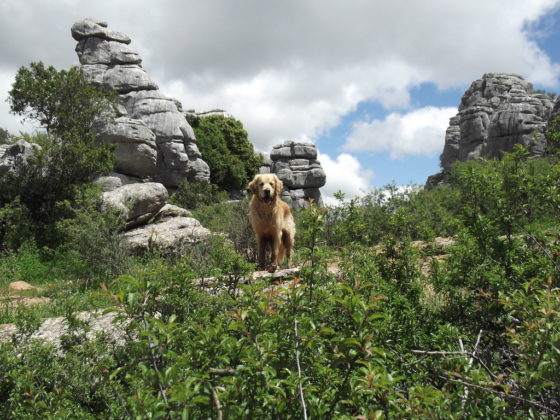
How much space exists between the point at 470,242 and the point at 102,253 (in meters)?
7.30

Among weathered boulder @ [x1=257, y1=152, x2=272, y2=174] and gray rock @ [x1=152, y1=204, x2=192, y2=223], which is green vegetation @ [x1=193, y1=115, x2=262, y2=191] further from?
gray rock @ [x1=152, y1=204, x2=192, y2=223]

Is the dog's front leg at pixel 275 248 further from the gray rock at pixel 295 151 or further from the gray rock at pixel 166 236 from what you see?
the gray rock at pixel 295 151

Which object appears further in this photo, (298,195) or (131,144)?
(298,195)

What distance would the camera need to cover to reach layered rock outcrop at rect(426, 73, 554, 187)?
43250 millimetres

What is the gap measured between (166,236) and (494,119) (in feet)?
151

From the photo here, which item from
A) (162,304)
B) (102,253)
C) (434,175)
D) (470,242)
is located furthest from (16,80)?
(434,175)

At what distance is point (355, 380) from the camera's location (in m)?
1.48

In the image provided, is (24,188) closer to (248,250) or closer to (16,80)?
(16,80)

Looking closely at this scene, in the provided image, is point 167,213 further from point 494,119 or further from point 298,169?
point 494,119

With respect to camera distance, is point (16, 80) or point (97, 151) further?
point (16, 80)

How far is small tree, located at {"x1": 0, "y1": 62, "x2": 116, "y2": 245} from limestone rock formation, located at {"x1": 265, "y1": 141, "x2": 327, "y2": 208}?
24034 mm

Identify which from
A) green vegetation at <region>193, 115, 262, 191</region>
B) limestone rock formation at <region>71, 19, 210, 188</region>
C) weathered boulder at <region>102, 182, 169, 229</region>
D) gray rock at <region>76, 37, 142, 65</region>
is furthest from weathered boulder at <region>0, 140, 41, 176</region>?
green vegetation at <region>193, 115, 262, 191</region>

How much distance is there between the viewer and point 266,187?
21.8 ft

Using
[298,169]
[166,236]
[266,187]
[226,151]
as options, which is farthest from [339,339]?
[298,169]
